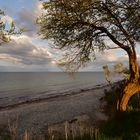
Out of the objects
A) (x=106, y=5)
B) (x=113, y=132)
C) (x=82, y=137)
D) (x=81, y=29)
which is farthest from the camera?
(x=81, y=29)

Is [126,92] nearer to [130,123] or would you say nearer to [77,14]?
[130,123]

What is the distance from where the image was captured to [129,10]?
18484mm

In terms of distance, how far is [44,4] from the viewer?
60.7ft

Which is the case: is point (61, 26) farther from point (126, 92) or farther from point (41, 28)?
point (126, 92)

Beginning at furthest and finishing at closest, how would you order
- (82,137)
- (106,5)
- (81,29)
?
(81,29), (106,5), (82,137)

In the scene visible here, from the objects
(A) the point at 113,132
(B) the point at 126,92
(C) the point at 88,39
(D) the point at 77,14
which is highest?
(D) the point at 77,14

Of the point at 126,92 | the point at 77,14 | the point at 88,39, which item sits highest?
the point at 77,14

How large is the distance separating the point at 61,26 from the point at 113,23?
11.3ft

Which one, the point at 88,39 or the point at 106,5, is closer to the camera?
the point at 106,5

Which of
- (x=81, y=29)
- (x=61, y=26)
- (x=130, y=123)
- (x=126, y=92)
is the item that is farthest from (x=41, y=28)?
(x=130, y=123)

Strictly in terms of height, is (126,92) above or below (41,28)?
below

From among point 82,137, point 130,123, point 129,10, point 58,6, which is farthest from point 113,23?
point 82,137

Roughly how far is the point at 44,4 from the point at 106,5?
389 cm

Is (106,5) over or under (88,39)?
over
